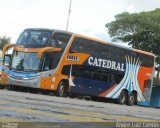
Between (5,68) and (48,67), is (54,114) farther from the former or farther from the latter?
(5,68)

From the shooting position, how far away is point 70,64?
27422 millimetres

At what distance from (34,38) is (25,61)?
1.34 meters

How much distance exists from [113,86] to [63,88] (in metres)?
4.60

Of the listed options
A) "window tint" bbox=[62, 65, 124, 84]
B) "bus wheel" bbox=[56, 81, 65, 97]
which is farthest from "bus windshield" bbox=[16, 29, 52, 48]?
"bus wheel" bbox=[56, 81, 65, 97]

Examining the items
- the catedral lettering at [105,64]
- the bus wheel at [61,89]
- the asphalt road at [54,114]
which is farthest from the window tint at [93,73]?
the asphalt road at [54,114]

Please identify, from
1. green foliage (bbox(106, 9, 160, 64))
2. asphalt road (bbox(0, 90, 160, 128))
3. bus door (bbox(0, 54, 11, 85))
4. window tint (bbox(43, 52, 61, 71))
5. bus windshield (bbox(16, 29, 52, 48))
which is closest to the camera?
asphalt road (bbox(0, 90, 160, 128))

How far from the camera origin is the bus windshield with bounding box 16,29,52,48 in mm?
26297

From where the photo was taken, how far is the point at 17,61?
27016mm

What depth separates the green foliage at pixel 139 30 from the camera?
62.4 metres

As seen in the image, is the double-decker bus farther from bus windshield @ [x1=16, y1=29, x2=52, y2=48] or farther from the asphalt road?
the asphalt road

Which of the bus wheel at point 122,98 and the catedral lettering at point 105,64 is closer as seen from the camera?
the catedral lettering at point 105,64

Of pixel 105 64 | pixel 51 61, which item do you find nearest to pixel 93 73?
pixel 105 64

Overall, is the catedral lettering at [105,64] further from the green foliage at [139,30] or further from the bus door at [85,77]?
the green foliage at [139,30]

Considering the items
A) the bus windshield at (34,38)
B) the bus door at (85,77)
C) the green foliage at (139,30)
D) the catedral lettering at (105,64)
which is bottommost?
the bus door at (85,77)
